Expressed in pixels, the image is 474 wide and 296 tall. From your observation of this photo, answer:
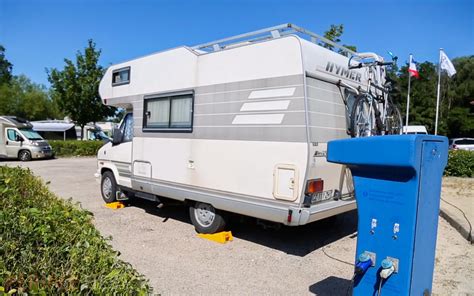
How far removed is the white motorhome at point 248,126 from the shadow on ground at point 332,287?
2.54 ft

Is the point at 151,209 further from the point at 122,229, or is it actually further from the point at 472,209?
the point at 472,209

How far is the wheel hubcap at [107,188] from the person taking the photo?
838 centimetres

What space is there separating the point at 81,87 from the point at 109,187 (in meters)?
18.1

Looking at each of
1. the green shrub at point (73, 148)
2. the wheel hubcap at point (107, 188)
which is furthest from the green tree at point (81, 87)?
the wheel hubcap at point (107, 188)

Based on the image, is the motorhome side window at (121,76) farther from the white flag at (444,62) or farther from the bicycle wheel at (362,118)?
the white flag at (444,62)

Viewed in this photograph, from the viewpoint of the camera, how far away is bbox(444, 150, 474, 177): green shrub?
14273 mm

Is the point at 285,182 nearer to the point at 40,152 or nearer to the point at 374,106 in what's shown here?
the point at 374,106

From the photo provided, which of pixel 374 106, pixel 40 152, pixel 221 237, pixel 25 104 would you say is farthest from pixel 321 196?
pixel 25 104

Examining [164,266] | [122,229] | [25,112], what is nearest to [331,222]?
[164,266]

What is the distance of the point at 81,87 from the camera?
24125mm

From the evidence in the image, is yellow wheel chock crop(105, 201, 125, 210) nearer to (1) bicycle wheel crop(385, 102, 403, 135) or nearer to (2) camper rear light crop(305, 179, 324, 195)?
(2) camper rear light crop(305, 179, 324, 195)

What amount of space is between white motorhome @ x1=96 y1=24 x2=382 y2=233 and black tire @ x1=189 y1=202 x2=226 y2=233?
17mm

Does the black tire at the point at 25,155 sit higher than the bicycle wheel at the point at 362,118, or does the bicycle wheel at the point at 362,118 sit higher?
the bicycle wheel at the point at 362,118

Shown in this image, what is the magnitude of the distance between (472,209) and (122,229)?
25.3 ft
